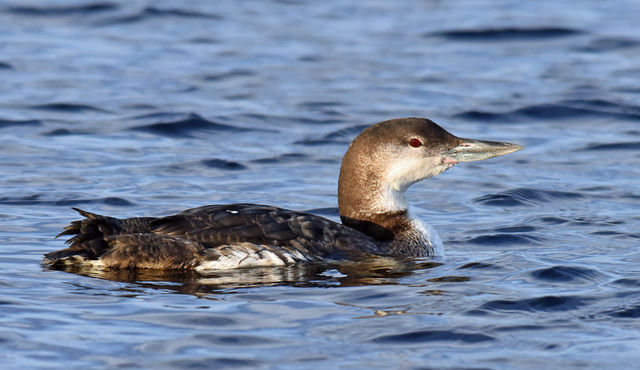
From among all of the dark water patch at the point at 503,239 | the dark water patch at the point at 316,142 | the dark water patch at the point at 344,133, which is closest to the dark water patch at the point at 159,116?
the dark water patch at the point at 316,142

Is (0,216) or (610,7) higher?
(610,7)

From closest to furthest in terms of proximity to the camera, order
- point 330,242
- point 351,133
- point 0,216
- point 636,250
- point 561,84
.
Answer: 1. point 330,242
2. point 636,250
3. point 0,216
4. point 351,133
5. point 561,84

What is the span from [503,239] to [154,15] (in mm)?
11403

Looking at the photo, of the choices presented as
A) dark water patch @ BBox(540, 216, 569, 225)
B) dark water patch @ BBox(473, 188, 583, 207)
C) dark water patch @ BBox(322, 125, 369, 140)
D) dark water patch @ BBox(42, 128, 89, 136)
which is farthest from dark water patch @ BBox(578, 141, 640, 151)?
dark water patch @ BBox(42, 128, 89, 136)

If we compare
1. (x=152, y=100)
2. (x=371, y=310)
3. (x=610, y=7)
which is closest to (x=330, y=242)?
(x=371, y=310)

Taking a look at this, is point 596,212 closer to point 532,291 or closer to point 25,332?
point 532,291

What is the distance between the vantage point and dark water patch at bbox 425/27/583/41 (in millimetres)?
18062

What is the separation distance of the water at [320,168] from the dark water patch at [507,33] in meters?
0.05

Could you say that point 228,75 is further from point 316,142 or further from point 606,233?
point 606,233

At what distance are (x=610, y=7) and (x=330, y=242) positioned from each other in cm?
1389

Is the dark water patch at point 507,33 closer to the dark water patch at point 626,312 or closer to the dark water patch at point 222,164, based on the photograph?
the dark water patch at point 222,164

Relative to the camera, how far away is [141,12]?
765 inches

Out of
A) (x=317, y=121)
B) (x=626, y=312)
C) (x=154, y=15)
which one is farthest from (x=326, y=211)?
(x=154, y=15)

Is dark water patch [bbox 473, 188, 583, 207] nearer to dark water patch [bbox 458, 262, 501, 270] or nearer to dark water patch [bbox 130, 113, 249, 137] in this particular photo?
dark water patch [bbox 458, 262, 501, 270]
